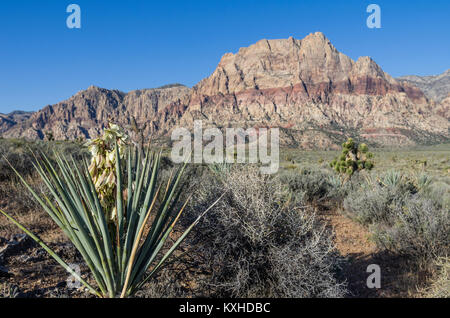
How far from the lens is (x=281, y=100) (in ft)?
460

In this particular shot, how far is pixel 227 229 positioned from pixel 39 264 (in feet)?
8.18

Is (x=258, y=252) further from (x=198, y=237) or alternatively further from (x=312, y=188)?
(x=312, y=188)

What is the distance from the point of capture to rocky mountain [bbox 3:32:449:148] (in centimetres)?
10525

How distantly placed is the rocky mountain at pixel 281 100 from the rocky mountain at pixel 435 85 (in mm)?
26140

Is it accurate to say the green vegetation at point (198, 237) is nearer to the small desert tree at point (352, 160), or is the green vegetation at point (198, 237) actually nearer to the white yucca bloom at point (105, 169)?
the white yucca bloom at point (105, 169)

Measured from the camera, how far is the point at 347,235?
5.27 meters

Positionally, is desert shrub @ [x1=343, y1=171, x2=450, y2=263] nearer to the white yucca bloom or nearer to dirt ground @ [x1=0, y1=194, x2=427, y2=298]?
dirt ground @ [x1=0, y1=194, x2=427, y2=298]

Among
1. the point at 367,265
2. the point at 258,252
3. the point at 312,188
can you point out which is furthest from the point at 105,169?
the point at 312,188

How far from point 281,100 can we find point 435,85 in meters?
124

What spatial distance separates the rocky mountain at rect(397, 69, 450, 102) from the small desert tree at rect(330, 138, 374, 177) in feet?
636

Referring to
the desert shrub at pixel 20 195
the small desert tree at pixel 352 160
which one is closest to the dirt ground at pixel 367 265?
the desert shrub at pixel 20 195

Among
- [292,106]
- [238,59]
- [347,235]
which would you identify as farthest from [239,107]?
[347,235]

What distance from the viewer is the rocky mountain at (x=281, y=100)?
345 ft
